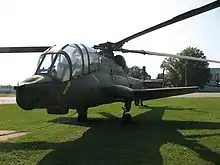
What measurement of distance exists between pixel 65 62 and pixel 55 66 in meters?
0.51

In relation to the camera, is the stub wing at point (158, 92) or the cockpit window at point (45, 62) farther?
the stub wing at point (158, 92)

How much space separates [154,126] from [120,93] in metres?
1.98

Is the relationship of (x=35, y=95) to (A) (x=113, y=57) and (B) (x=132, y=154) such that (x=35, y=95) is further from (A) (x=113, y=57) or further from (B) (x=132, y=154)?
(A) (x=113, y=57)

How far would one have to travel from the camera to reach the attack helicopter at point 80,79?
8.90 m

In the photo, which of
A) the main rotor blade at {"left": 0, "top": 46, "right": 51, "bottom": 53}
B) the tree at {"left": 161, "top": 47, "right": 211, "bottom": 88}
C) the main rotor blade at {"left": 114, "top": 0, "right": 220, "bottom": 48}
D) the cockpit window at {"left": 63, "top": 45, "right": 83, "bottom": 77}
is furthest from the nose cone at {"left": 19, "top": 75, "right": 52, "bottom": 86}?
the tree at {"left": 161, "top": 47, "right": 211, "bottom": 88}

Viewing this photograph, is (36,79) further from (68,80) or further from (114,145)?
(114,145)

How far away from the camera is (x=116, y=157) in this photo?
26.5 feet

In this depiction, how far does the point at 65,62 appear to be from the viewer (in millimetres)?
10891

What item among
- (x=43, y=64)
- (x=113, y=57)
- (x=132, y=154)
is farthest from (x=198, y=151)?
(x=113, y=57)

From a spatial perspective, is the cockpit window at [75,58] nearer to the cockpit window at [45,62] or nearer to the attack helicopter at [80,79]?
Answer: the attack helicopter at [80,79]

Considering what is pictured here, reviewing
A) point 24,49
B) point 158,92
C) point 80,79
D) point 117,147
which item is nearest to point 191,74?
point 158,92

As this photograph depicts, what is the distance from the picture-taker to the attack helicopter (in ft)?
29.2

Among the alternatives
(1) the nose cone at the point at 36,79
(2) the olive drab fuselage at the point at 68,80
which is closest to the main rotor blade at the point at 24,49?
(2) the olive drab fuselage at the point at 68,80

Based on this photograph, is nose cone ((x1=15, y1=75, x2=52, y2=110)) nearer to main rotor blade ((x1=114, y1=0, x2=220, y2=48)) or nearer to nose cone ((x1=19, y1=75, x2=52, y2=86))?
nose cone ((x1=19, y1=75, x2=52, y2=86))
